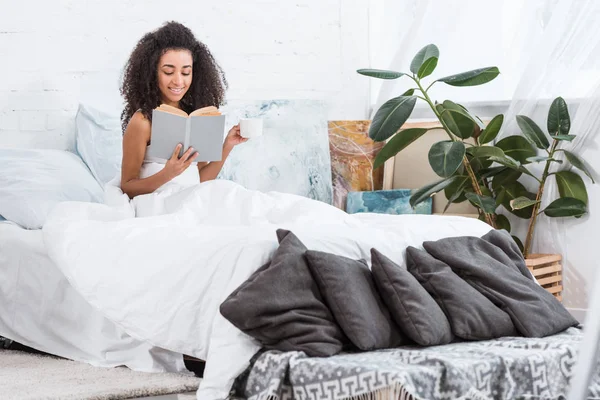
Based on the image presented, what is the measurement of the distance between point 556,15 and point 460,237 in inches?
60.4

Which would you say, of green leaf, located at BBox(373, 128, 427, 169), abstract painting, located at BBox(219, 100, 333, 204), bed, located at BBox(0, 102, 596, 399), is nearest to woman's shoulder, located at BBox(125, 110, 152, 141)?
bed, located at BBox(0, 102, 596, 399)

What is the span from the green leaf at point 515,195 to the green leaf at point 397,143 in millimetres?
460

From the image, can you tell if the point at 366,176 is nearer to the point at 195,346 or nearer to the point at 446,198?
the point at 446,198

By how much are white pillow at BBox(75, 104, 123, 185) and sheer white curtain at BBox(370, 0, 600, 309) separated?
144 cm

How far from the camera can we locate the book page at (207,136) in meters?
2.90

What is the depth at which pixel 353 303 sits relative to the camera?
2.13 metres

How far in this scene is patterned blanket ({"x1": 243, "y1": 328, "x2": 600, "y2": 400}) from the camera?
1867 millimetres

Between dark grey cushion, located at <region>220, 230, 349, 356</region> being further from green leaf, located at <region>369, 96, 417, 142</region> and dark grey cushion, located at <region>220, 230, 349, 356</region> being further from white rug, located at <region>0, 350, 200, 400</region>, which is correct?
green leaf, located at <region>369, 96, 417, 142</region>

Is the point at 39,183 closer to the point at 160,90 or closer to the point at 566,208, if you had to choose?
the point at 160,90

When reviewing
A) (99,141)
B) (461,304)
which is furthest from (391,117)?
(461,304)

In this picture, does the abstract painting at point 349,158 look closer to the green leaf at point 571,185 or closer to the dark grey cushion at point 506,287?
the green leaf at point 571,185

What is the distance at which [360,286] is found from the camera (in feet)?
7.23

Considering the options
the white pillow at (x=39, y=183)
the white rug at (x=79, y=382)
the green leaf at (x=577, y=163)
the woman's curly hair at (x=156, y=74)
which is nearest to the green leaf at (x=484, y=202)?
the green leaf at (x=577, y=163)

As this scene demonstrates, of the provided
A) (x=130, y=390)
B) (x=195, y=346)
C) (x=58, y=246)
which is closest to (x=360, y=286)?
(x=195, y=346)
